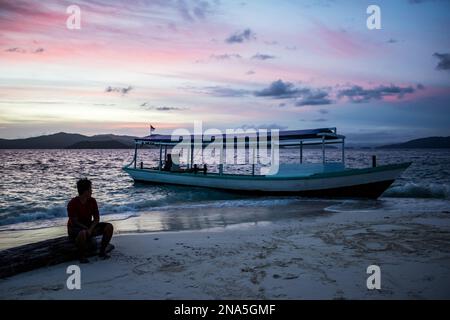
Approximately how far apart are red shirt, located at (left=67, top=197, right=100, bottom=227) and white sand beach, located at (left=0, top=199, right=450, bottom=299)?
767 mm

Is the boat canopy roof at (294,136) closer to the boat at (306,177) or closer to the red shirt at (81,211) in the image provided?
the boat at (306,177)

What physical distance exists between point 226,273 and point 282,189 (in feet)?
48.7

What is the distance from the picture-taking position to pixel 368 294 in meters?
4.89

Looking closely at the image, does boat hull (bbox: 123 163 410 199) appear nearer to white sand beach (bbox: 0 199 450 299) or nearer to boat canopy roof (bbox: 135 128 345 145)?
A: boat canopy roof (bbox: 135 128 345 145)

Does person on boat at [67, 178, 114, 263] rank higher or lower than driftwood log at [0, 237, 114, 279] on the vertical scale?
higher

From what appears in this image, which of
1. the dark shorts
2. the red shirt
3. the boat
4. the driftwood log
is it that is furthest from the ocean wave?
the driftwood log

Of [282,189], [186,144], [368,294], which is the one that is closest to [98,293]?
[368,294]

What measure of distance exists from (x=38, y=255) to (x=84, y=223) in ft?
3.15

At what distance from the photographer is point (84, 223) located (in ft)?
22.9

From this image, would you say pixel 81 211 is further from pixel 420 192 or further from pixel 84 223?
pixel 420 192

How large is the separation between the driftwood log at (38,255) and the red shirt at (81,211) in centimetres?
39

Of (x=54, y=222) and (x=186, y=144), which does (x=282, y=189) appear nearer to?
(x=186, y=144)

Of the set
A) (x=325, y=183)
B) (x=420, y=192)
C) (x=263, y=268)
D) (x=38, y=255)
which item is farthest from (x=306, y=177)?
(x=38, y=255)

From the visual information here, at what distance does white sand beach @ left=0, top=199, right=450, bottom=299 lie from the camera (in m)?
5.08
